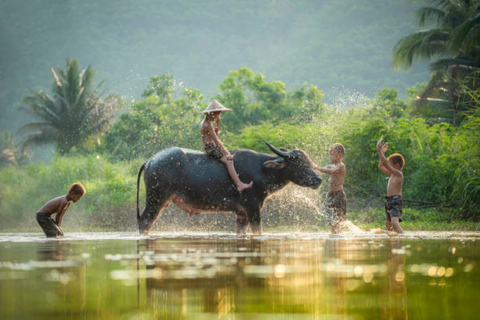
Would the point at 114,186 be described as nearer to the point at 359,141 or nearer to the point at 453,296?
the point at 359,141

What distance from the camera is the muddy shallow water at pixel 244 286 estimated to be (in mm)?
2756

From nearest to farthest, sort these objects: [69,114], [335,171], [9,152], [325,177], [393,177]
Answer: [393,177], [335,171], [325,177], [69,114], [9,152]

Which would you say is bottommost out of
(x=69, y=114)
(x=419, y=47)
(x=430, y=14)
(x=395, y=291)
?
(x=395, y=291)

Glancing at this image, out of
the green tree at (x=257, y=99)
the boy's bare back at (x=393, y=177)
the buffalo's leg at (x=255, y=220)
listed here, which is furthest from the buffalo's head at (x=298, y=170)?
the green tree at (x=257, y=99)

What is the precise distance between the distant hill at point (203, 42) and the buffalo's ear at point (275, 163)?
7145 centimetres

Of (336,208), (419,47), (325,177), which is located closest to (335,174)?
(336,208)

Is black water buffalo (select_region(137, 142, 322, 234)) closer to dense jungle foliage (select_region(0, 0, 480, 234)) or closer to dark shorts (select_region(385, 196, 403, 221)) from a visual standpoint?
dark shorts (select_region(385, 196, 403, 221))

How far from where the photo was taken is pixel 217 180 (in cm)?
962

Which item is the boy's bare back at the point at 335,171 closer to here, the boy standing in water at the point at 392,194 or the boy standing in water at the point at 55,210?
the boy standing in water at the point at 392,194

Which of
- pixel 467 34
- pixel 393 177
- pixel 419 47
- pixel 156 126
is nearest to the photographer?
pixel 393 177

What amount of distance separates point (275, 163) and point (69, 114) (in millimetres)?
37099

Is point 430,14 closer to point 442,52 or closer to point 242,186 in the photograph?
point 442,52

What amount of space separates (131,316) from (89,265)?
219 centimetres

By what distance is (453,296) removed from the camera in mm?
3076
